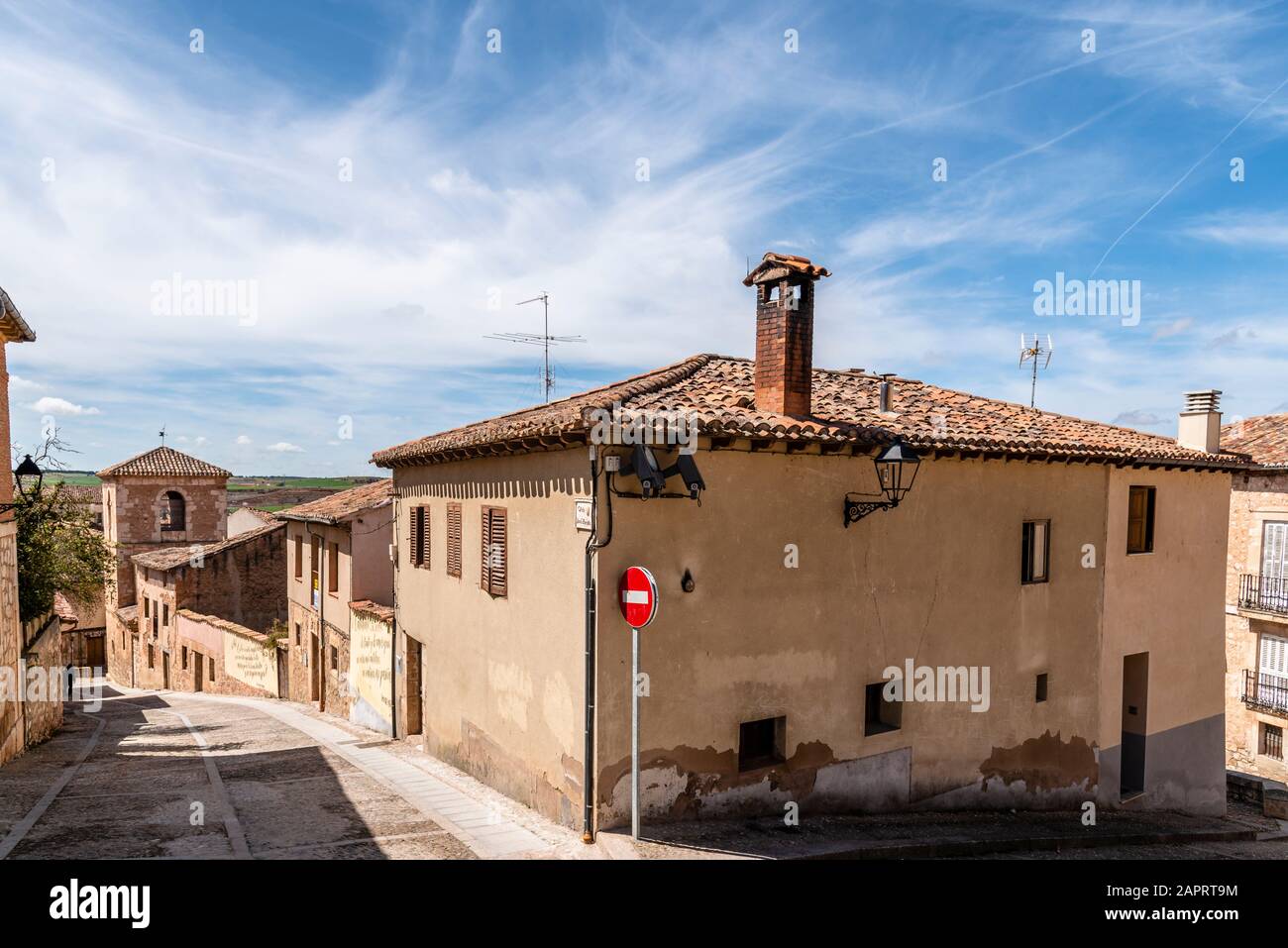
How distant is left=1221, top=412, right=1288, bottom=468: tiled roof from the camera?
21.9 m

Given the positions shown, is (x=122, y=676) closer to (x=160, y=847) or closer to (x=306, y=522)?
(x=306, y=522)

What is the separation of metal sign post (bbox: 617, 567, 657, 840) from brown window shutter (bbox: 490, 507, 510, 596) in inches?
105

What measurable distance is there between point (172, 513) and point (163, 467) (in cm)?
220

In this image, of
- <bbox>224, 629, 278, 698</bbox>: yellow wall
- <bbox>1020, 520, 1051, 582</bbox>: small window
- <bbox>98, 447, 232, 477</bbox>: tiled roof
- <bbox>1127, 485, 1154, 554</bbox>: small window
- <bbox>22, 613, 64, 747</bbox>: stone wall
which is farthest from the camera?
<bbox>98, 447, 232, 477</bbox>: tiled roof

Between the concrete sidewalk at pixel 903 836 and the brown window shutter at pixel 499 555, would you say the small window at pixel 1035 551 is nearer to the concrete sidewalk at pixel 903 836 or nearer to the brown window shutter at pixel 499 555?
the concrete sidewalk at pixel 903 836

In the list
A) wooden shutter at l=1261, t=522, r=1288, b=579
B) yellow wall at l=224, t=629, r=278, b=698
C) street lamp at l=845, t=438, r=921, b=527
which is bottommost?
yellow wall at l=224, t=629, r=278, b=698

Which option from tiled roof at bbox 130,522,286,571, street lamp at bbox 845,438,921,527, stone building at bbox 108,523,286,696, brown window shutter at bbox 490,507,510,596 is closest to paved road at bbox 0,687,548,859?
brown window shutter at bbox 490,507,510,596

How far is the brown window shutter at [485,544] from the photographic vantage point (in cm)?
1098

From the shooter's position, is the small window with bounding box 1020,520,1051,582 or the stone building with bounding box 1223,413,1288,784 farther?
the stone building with bounding box 1223,413,1288,784

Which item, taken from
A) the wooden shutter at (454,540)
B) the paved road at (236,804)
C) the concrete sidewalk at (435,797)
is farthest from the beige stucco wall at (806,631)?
the paved road at (236,804)

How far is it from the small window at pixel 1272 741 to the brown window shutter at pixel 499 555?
74.9ft

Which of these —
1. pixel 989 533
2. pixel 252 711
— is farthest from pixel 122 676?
pixel 989 533

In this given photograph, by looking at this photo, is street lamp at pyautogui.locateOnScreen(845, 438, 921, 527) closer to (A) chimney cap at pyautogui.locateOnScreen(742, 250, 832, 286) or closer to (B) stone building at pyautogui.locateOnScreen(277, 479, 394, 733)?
(A) chimney cap at pyautogui.locateOnScreen(742, 250, 832, 286)
